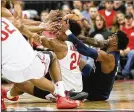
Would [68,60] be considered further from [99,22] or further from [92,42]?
[99,22]

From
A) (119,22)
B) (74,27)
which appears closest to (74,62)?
(74,27)

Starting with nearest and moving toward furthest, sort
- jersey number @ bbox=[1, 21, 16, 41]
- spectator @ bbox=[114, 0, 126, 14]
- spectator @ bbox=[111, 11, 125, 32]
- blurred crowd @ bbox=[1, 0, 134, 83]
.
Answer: jersey number @ bbox=[1, 21, 16, 41] → blurred crowd @ bbox=[1, 0, 134, 83] → spectator @ bbox=[111, 11, 125, 32] → spectator @ bbox=[114, 0, 126, 14]

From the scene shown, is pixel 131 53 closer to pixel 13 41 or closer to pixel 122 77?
pixel 122 77

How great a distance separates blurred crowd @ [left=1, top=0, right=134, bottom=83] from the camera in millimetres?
12375

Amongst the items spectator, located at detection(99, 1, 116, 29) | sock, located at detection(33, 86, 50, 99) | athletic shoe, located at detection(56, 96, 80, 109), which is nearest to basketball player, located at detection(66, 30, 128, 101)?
sock, located at detection(33, 86, 50, 99)

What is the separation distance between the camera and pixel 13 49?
6438mm

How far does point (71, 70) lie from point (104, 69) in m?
0.50

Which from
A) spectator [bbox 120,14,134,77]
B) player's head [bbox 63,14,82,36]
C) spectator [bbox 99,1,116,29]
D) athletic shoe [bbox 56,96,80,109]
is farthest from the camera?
spectator [bbox 99,1,116,29]

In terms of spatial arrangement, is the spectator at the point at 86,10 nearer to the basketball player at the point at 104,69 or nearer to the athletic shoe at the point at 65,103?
the basketball player at the point at 104,69

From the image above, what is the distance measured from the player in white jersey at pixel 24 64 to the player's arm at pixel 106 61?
3.26ft

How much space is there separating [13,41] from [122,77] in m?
6.17

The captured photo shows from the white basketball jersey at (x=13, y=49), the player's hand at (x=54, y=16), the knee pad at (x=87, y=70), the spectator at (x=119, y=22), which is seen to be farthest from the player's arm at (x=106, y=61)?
the spectator at (x=119, y=22)

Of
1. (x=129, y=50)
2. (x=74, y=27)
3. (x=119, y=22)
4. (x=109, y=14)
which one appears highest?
(x=74, y=27)

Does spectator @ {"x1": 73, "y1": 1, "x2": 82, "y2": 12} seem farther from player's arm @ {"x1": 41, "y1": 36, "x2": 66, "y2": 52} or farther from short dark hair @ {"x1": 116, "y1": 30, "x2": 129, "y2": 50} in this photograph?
player's arm @ {"x1": 41, "y1": 36, "x2": 66, "y2": 52}
